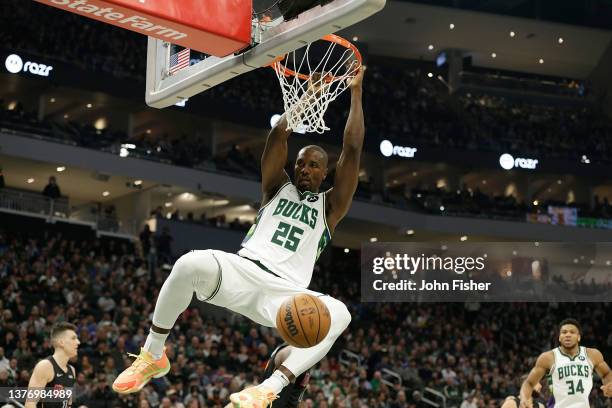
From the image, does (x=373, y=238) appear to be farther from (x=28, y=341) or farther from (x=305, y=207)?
(x=305, y=207)

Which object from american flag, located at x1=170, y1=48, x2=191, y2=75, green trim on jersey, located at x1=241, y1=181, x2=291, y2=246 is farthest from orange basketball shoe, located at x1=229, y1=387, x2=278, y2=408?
american flag, located at x1=170, y1=48, x2=191, y2=75

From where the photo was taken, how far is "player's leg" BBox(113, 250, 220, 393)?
23.0 feet

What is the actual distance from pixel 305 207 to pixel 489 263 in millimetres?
12079

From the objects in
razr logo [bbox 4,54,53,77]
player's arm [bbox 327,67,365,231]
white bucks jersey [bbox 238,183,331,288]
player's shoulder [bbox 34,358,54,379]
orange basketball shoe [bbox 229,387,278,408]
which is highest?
razr logo [bbox 4,54,53,77]

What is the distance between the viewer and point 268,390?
6.78 metres

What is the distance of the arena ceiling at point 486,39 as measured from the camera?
40188 mm

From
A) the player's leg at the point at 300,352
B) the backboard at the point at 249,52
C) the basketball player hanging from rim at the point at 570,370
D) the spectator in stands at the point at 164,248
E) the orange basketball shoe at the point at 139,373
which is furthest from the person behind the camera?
the spectator in stands at the point at 164,248

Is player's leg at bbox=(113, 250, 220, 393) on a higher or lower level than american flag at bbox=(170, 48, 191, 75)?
lower

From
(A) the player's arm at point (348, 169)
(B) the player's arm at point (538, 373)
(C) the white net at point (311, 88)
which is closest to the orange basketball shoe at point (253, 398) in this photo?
(A) the player's arm at point (348, 169)

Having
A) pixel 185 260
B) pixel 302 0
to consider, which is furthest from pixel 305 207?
pixel 302 0

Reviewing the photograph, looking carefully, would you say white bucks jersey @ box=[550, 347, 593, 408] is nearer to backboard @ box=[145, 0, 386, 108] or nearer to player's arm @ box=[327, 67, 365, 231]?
player's arm @ box=[327, 67, 365, 231]

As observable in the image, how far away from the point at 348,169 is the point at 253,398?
2.01m

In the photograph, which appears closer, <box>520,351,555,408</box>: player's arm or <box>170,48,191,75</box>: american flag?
<box>170,48,191,75</box>: american flag

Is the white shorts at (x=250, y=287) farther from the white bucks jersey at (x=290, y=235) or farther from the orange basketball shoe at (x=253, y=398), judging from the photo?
the orange basketball shoe at (x=253, y=398)
